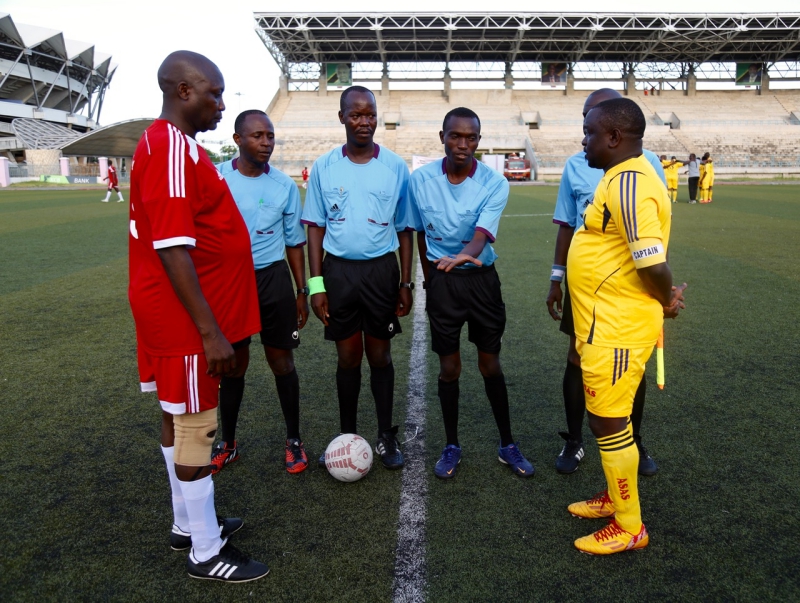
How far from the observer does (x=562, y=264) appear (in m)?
3.62

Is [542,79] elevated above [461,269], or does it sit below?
above

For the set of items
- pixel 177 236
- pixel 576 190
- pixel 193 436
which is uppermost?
pixel 576 190

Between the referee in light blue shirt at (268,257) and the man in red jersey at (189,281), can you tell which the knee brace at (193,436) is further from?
the referee in light blue shirt at (268,257)

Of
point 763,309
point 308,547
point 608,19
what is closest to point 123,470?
point 308,547

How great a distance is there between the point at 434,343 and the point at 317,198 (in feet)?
3.57

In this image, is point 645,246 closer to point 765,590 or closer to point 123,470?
point 765,590

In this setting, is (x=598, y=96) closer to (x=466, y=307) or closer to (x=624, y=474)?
(x=466, y=307)

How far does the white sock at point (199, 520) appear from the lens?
2482 mm

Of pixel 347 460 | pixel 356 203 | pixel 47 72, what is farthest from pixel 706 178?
pixel 47 72

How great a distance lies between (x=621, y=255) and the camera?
2475mm

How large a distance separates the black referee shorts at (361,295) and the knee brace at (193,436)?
3.62 feet

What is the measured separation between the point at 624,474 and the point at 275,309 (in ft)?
6.81

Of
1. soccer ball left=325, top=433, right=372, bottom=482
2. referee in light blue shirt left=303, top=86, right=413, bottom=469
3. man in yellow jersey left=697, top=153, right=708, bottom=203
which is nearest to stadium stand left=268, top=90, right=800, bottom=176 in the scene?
man in yellow jersey left=697, top=153, right=708, bottom=203

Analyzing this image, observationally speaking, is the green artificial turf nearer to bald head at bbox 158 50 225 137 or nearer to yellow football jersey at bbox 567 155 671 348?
yellow football jersey at bbox 567 155 671 348
